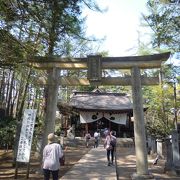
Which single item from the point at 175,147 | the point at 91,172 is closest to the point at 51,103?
the point at 91,172

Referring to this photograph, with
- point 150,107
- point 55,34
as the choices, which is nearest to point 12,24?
point 55,34

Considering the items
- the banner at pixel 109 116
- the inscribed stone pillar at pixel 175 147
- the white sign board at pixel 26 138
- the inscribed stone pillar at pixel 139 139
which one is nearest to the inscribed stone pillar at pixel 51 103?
the white sign board at pixel 26 138

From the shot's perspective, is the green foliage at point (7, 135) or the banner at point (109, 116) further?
the banner at point (109, 116)

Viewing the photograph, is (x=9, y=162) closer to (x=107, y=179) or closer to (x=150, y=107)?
(x=107, y=179)

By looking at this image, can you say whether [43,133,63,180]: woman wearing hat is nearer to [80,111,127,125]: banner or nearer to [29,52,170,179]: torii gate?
[29,52,170,179]: torii gate

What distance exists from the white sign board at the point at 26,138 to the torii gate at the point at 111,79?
0.71 meters

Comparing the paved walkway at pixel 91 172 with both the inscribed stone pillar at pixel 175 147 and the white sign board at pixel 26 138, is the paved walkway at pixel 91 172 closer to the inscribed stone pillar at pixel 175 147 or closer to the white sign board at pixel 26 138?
the white sign board at pixel 26 138

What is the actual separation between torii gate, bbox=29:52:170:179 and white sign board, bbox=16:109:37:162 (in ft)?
2.33

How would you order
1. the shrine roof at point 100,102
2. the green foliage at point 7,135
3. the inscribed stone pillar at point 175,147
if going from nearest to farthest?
1. the inscribed stone pillar at point 175,147
2. the green foliage at point 7,135
3. the shrine roof at point 100,102

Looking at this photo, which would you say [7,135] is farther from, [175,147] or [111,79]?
[175,147]

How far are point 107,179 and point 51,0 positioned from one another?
602cm

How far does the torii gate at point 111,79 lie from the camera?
33.0ft

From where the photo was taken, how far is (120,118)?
27.7m

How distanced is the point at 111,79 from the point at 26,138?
152 inches
